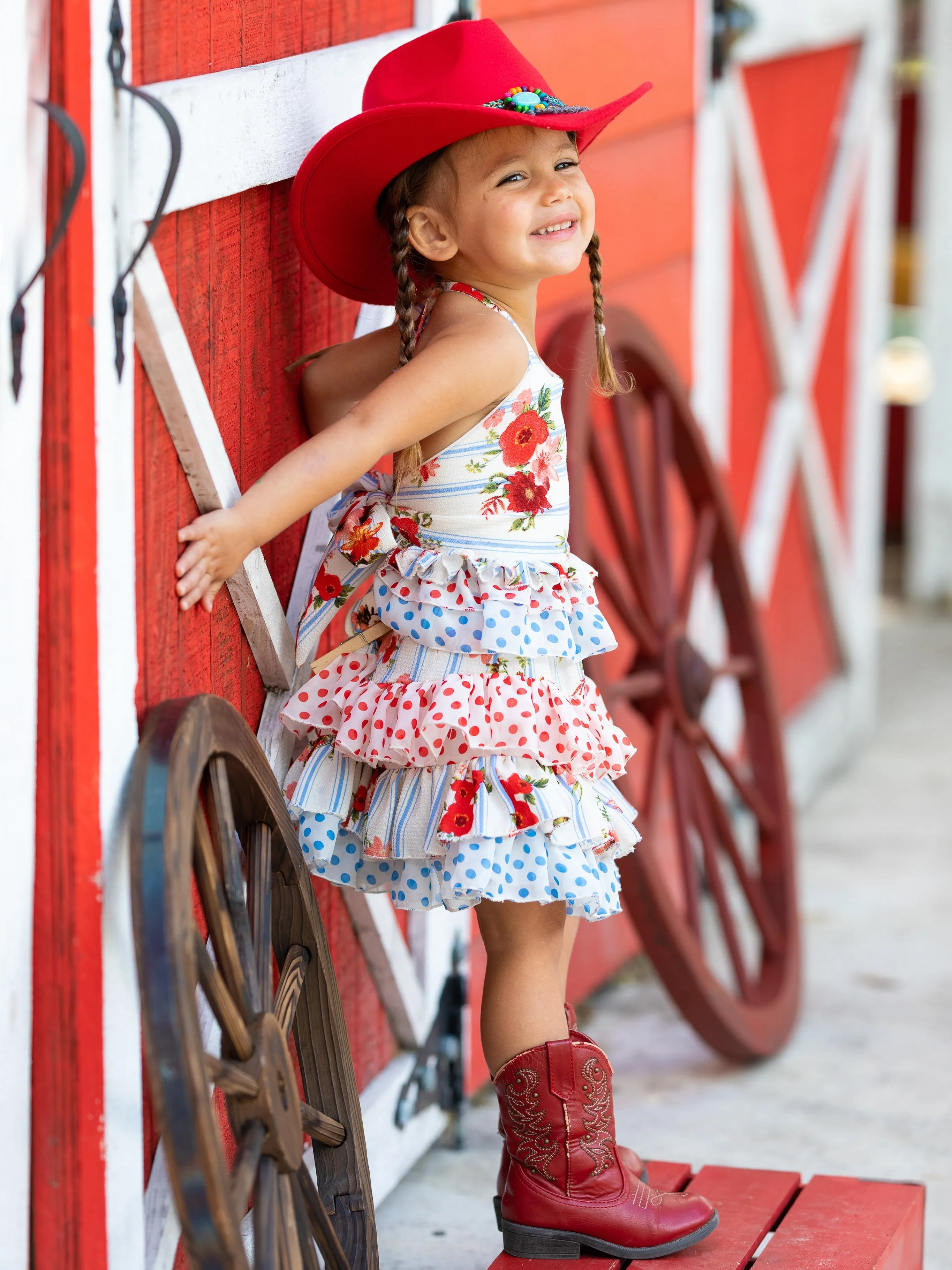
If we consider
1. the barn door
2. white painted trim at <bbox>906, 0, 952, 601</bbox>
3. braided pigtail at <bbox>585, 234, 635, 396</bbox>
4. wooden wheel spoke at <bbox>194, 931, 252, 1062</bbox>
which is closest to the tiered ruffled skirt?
wooden wheel spoke at <bbox>194, 931, 252, 1062</bbox>

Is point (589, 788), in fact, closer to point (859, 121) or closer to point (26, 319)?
point (26, 319)

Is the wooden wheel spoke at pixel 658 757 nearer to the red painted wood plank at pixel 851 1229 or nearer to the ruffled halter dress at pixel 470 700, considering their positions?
the red painted wood plank at pixel 851 1229

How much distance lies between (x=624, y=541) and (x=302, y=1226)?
1792 mm

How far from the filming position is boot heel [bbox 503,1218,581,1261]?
2260 millimetres

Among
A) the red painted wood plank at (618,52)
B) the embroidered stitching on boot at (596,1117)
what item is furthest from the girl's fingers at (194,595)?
the red painted wood plank at (618,52)

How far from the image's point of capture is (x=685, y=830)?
11.6ft

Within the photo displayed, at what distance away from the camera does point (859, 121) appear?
17.5 feet

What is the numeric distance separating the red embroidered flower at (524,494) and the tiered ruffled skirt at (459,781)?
19 cm

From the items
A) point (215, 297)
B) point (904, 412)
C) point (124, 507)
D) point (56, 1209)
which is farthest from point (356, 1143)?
point (904, 412)

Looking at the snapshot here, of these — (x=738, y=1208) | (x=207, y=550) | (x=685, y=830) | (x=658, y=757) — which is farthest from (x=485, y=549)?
(x=685, y=830)

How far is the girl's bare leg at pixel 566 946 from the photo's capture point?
7.52 ft

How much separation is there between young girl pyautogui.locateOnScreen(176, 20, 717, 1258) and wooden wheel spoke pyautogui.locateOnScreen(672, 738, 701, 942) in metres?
1.20

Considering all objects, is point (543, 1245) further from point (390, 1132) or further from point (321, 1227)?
point (390, 1132)

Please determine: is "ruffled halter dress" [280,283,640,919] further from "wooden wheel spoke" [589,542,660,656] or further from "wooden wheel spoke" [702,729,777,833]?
"wooden wheel spoke" [702,729,777,833]
